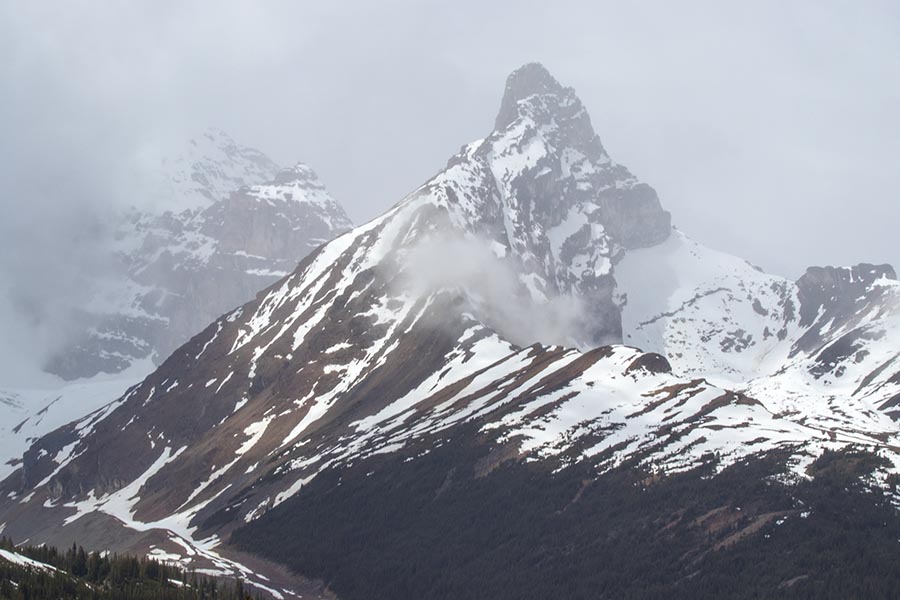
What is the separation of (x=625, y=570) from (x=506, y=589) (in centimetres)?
1934

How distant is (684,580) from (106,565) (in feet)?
273

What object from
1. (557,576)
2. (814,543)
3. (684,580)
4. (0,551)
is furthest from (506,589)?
(0,551)

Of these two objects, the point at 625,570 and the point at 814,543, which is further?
the point at 625,570

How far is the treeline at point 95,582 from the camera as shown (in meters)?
162

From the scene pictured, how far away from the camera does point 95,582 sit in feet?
592

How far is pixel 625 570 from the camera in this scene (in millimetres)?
188125

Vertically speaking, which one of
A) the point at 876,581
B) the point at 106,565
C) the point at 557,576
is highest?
the point at 106,565

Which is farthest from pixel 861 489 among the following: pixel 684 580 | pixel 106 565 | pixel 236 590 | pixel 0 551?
pixel 0 551

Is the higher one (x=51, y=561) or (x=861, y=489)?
(x=51, y=561)

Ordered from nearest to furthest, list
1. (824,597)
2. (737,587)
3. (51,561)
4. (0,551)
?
(824,597) < (737,587) < (0,551) < (51,561)

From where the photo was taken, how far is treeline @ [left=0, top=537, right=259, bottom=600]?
162 m

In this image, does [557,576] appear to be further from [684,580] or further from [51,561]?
[51,561]

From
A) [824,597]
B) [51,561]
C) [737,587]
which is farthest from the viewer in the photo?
[51,561]

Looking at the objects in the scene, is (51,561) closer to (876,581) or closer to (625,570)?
(625,570)
